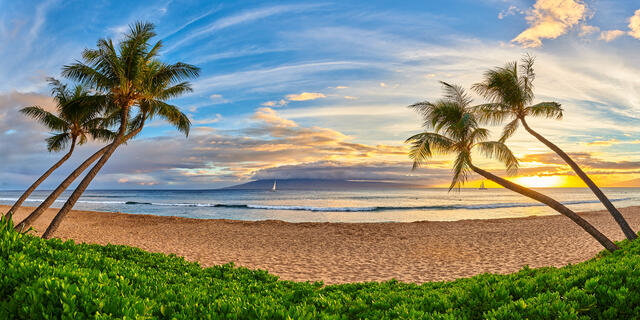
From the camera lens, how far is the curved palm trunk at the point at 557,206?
8.75 m

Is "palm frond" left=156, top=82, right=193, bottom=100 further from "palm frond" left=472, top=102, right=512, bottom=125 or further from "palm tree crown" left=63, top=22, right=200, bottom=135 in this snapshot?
"palm frond" left=472, top=102, right=512, bottom=125

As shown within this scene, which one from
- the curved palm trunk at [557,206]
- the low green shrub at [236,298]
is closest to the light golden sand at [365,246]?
the curved palm trunk at [557,206]

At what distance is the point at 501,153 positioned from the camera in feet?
34.7

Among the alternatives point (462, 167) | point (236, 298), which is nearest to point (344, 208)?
point (462, 167)

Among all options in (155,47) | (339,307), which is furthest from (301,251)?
(339,307)

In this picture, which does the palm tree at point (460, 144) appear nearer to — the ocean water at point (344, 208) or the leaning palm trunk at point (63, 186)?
the leaning palm trunk at point (63, 186)

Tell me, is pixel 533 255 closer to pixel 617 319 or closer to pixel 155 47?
pixel 617 319

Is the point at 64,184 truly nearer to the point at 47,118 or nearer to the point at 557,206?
the point at 47,118

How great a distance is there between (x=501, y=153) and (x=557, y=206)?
6.87 ft

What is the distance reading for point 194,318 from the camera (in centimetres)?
258

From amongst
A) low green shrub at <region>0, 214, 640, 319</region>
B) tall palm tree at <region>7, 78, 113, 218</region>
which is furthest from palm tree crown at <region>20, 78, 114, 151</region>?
low green shrub at <region>0, 214, 640, 319</region>

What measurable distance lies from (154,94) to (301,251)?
824 centimetres

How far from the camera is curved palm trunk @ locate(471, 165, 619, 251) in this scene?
875cm

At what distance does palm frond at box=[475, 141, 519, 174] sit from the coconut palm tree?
1138cm
